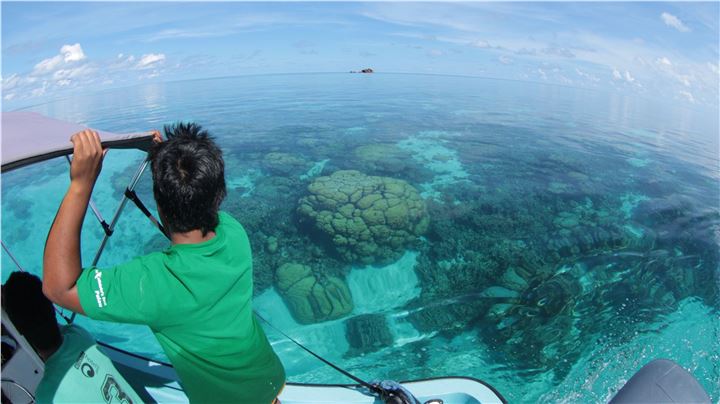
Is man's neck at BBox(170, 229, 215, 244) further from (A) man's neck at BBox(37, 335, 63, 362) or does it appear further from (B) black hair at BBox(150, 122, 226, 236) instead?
(A) man's neck at BBox(37, 335, 63, 362)

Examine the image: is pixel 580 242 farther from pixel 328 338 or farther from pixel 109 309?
pixel 109 309

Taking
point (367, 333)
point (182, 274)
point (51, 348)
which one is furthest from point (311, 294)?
point (182, 274)

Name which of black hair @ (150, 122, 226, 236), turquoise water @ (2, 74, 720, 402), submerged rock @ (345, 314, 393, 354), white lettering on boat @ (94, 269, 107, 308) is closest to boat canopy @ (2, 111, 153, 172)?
black hair @ (150, 122, 226, 236)

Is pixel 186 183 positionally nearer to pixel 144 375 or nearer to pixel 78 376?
pixel 78 376

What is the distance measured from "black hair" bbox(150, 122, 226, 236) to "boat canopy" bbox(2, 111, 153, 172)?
41 cm

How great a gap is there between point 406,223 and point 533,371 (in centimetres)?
424

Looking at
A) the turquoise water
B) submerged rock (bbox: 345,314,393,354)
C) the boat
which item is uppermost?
the boat

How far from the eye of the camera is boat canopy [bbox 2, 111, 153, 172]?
4.56ft

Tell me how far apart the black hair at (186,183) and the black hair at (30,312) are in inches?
25.7

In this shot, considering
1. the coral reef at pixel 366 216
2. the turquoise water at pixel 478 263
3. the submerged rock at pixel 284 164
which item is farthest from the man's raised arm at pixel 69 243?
the submerged rock at pixel 284 164

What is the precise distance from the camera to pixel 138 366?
274 cm

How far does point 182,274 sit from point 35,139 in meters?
0.87

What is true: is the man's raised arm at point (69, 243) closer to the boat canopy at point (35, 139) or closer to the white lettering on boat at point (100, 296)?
the white lettering on boat at point (100, 296)

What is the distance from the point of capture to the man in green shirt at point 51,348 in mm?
1488
